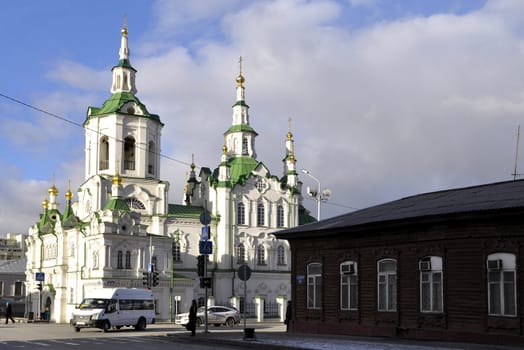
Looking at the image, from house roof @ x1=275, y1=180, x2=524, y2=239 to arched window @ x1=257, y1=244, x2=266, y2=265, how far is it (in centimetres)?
4004

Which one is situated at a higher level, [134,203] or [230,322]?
[134,203]

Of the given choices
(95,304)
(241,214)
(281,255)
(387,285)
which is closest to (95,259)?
(241,214)

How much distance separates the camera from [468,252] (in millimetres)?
25672

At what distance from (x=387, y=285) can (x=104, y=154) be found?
46.3m

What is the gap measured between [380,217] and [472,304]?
5840 mm

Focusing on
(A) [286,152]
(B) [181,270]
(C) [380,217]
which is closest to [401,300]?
(C) [380,217]

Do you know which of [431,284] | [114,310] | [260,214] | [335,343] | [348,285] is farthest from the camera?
[260,214]

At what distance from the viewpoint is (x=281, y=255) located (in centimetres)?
7656

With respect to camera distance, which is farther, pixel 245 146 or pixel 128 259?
pixel 245 146

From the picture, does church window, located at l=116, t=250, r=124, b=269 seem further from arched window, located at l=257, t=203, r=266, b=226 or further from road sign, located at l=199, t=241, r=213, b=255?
road sign, located at l=199, t=241, r=213, b=255

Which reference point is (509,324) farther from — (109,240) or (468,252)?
(109,240)

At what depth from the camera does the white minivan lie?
129 feet

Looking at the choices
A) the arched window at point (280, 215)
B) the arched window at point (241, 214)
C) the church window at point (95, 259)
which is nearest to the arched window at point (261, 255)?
the arched window at point (241, 214)

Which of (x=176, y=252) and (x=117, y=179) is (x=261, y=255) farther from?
(x=117, y=179)
